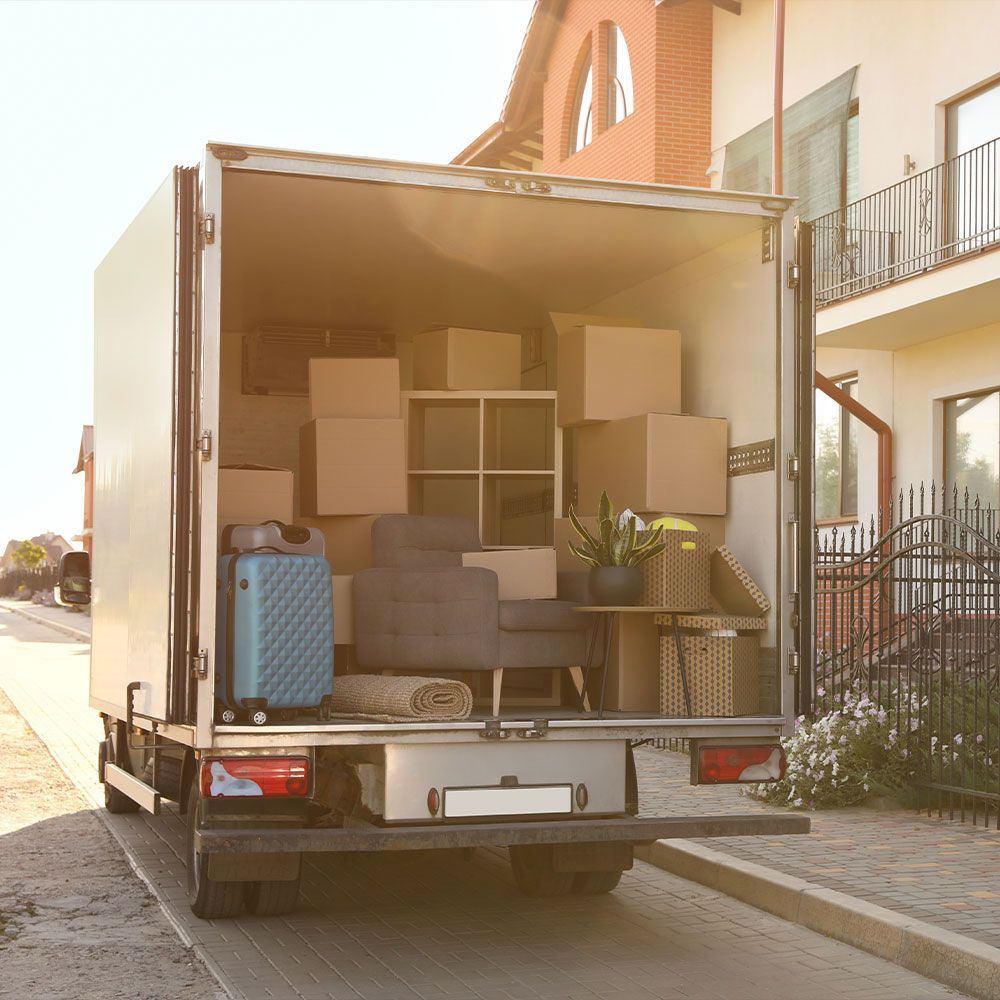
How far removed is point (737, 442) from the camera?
24.2 feet

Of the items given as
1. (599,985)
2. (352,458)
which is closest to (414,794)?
(599,985)

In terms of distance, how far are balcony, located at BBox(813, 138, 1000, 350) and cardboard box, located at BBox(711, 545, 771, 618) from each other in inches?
380

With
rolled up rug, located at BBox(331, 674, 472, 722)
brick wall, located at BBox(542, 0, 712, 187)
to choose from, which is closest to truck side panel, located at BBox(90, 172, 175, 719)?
rolled up rug, located at BBox(331, 674, 472, 722)

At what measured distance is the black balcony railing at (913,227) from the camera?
55.4 feet

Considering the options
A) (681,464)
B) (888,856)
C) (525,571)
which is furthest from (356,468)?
(888,856)

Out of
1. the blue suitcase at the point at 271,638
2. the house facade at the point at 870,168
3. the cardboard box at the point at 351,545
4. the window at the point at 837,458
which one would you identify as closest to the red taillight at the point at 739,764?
the blue suitcase at the point at 271,638

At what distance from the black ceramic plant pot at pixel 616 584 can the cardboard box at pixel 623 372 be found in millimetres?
1244

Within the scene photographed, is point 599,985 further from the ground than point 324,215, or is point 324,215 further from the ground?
point 324,215

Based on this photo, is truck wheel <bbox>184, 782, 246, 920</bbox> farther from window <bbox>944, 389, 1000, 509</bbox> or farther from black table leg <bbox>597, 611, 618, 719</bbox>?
window <bbox>944, 389, 1000, 509</bbox>

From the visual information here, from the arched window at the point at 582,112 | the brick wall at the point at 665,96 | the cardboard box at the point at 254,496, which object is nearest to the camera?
the cardboard box at the point at 254,496

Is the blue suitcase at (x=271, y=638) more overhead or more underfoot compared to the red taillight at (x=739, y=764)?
more overhead

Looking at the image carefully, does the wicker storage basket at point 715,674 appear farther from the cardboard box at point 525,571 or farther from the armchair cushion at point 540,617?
the cardboard box at point 525,571

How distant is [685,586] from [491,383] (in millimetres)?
2737

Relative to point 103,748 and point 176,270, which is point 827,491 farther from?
point 176,270
